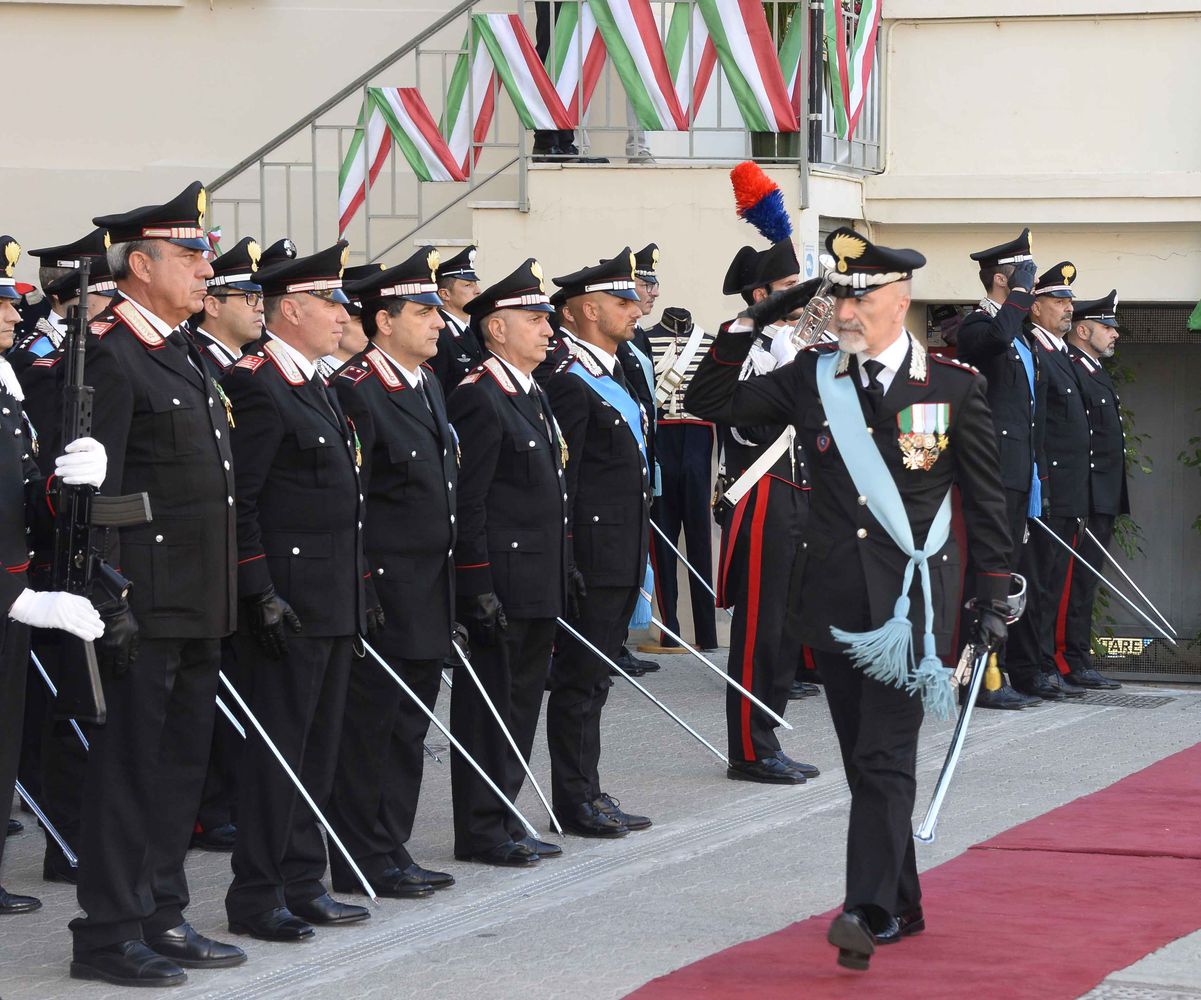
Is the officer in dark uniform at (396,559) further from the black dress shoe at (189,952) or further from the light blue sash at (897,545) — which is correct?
the light blue sash at (897,545)

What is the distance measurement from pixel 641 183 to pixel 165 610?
7.00 metres

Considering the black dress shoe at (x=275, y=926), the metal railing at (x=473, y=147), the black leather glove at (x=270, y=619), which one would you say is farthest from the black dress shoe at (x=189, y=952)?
the metal railing at (x=473, y=147)

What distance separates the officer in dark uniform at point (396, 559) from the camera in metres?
6.63

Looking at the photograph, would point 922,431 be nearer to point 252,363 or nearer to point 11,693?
point 252,363

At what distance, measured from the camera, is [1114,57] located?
13086 millimetres

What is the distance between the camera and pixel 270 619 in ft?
19.6

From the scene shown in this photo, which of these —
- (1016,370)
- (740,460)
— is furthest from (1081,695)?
(740,460)

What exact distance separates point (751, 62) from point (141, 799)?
736 cm

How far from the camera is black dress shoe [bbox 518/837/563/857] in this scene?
7215 mm

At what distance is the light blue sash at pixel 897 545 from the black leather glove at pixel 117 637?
184 cm

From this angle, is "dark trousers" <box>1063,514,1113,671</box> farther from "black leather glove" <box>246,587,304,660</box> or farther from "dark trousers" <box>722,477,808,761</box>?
"black leather glove" <box>246,587,304,660</box>

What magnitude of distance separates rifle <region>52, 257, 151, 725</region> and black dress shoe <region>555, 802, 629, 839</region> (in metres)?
2.46

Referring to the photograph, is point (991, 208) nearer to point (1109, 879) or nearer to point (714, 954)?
point (1109, 879)

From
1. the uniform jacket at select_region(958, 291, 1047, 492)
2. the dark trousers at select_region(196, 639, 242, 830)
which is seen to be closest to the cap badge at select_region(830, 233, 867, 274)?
the dark trousers at select_region(196, 639, 242, 830)
